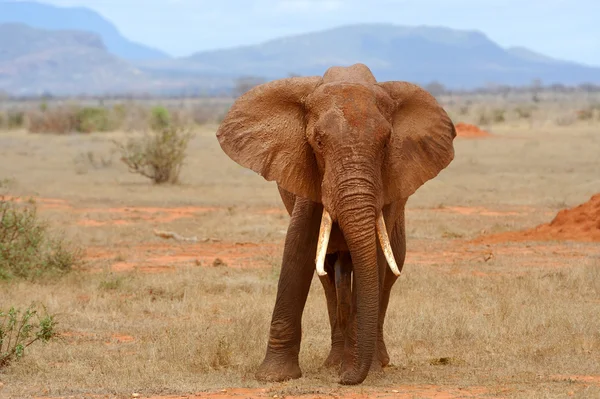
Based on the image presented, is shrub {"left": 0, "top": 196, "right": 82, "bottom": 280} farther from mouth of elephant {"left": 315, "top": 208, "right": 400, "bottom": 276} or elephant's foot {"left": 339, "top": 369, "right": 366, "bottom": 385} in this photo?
mouth of elephant {"left": 315, "top": 208, "right": 400, "bottom": 276}

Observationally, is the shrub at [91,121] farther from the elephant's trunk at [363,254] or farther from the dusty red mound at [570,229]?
the elephant's trunk at [363,254]

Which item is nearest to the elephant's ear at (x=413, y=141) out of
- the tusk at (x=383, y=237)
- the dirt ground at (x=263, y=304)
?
the tusk at (x=383, y=237)

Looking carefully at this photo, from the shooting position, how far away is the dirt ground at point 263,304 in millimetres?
7664

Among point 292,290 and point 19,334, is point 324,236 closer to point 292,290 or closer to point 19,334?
point 292,290

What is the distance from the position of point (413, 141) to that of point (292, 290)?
4.53ft

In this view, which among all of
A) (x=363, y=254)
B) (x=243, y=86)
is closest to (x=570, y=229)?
(x=363, y=254)

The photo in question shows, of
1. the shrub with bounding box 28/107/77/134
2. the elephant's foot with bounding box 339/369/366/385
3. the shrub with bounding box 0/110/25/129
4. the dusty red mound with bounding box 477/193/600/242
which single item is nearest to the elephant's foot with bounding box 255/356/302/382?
the elephant's foot with bounding box 339/369/366/385

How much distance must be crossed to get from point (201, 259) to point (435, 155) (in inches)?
285

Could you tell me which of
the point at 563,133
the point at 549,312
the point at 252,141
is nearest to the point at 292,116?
the point at 252,141

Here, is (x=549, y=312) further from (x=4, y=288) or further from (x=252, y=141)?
(x=4, y=288)

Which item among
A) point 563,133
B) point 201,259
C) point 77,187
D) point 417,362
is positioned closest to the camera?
point 417,362

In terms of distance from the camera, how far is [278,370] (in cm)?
780

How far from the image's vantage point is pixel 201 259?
47.6 feet

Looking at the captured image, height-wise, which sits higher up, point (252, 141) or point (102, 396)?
point (252, 141)
